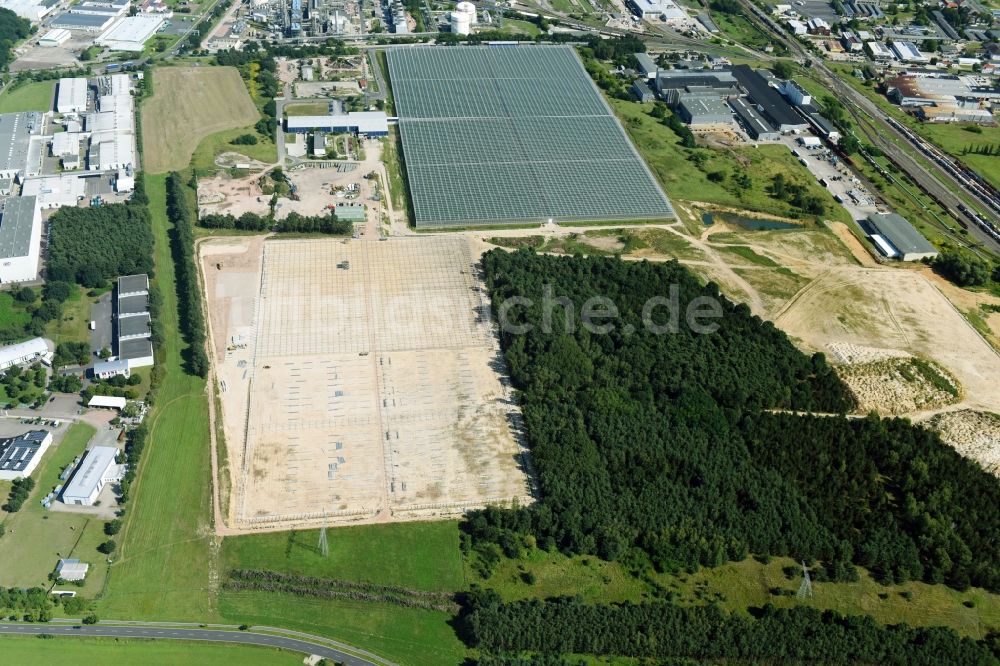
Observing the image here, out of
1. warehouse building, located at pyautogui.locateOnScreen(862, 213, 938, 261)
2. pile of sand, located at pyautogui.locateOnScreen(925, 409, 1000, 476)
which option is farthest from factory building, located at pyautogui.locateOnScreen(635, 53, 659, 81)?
pile of sand, located at pyautogui.locateOnScreen(925, 409, 1000, 476)

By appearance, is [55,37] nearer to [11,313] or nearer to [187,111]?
[187,111]

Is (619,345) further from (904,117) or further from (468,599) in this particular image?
(904,117)

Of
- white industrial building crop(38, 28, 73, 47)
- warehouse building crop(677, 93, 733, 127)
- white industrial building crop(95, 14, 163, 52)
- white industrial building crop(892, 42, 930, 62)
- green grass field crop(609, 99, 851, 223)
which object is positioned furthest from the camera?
white industrial building crop(892, 42, 930, 62)

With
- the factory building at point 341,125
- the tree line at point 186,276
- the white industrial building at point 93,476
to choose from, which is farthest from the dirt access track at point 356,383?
the factory building at point 341,125

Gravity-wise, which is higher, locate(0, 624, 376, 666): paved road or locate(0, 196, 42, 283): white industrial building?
locate(0, 196, 42, 283): white industrial building

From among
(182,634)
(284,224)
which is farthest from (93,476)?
(284,224)

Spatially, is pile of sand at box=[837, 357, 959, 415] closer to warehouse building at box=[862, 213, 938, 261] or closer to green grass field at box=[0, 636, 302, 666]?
warehouse building at box=[862, 213, 938, 261]

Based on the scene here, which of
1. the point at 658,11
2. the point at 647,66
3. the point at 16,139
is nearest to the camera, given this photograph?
the point at 16,139
